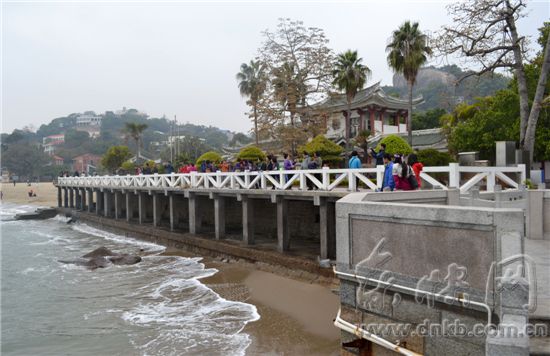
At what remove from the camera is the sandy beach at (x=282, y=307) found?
837 cm

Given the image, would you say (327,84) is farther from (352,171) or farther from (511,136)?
(352,171)

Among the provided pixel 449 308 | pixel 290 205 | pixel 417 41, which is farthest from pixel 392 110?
pixel 449 308

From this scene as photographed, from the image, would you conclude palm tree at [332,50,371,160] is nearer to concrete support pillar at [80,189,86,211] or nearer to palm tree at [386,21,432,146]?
palm tree at [386,21,432,146]

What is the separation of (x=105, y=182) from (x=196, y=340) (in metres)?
24.4

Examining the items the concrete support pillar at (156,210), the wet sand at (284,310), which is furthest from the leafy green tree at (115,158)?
the wet sand at (284,310)

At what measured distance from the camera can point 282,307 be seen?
10.7 meters

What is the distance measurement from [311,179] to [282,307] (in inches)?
160

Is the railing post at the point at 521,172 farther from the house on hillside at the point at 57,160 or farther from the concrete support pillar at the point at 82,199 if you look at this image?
the house on hillside at the point at 57,160

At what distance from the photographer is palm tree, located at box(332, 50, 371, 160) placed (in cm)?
2641

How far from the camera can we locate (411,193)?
7.43 metres

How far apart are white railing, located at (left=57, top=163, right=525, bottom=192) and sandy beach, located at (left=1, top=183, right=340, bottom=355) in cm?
296

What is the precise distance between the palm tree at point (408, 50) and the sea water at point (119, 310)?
16.4m

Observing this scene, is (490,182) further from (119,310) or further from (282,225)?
(119,310)

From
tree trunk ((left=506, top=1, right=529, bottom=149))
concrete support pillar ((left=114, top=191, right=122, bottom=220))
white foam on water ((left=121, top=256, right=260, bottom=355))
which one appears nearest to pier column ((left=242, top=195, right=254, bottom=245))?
white foam on water ((left=121, top=256, right=260, bottom=355))
